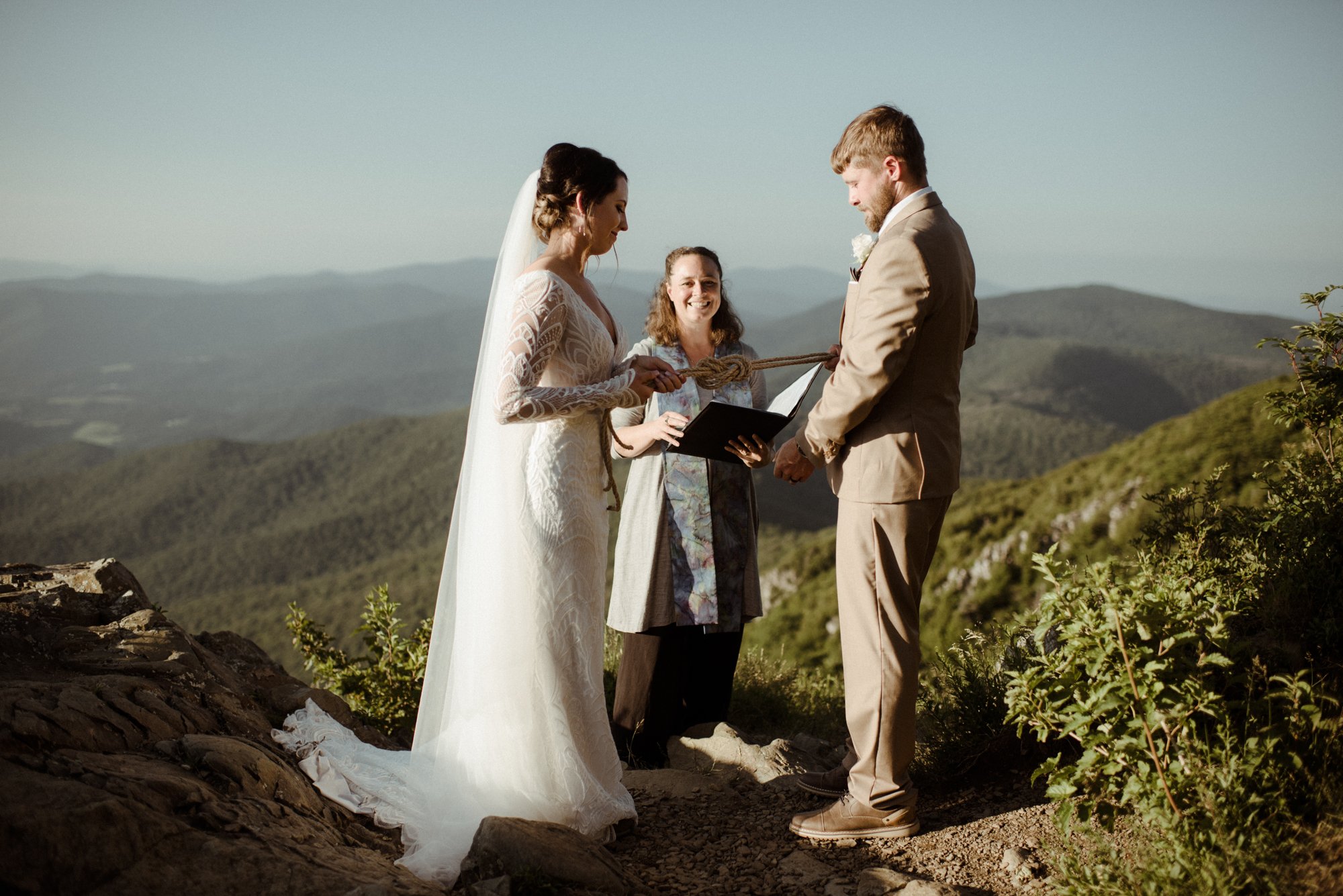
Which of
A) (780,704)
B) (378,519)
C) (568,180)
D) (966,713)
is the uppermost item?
(568,180)

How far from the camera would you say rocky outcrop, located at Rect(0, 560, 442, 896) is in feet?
8.19

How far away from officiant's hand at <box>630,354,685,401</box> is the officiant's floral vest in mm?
727

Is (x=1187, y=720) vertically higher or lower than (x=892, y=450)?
lower

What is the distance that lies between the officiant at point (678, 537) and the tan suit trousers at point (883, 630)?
1.16m

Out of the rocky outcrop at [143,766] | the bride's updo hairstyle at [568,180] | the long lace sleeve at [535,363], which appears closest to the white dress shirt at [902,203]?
the bride's updo hairstyle at [568,180]

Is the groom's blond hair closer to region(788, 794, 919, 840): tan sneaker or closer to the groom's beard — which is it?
the groom's beard

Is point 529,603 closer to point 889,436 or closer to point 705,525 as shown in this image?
point 705,525

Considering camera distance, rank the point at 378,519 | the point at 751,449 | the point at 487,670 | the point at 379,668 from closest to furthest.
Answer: the point at 487,670 < the point at 751,449 < the point at 379,668 < the point at 378,519

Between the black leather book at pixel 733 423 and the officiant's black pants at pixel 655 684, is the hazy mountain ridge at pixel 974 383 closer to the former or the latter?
the black leather book at pixel 733 423

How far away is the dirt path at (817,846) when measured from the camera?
3213 millimetres

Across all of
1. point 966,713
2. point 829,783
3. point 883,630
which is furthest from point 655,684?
point 883,630

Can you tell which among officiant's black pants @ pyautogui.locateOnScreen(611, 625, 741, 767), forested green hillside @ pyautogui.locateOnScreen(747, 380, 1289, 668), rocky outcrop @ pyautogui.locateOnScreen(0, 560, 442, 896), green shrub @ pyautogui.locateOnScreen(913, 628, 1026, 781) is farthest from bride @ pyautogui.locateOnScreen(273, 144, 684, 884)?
forested green hillside @ pyautogui.locateOnScreen(747, 380, 1289, 668)

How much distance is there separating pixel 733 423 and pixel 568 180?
121 centimetres

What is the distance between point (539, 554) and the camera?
3664 mm
